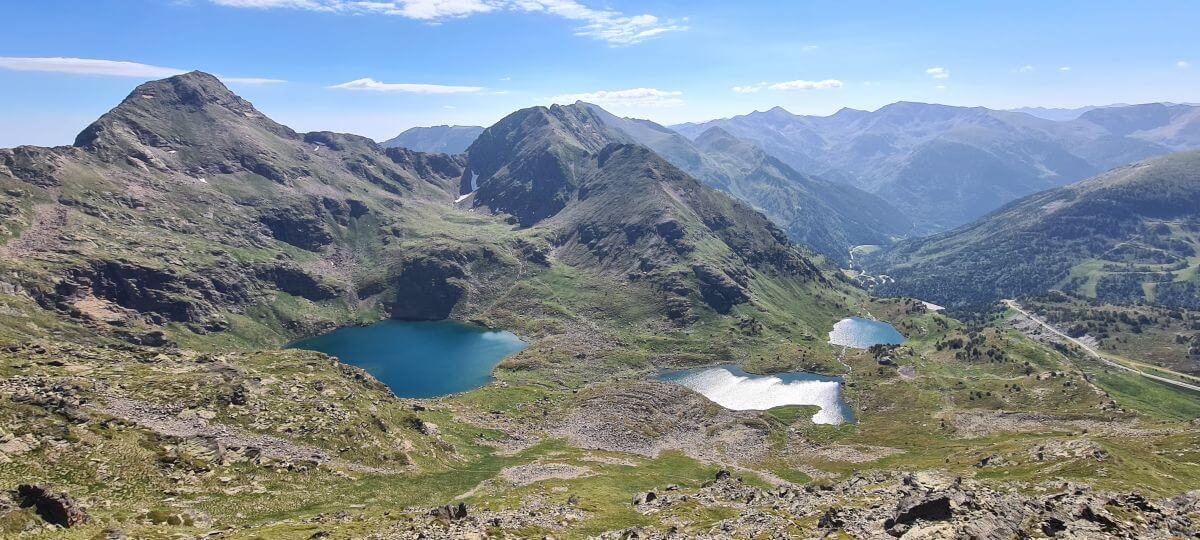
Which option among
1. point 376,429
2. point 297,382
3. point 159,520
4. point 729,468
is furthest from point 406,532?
point 729,468

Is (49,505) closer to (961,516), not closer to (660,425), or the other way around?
(961,516)

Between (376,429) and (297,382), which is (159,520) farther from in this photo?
(297,382)

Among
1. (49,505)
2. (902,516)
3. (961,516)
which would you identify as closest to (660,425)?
(902,516)

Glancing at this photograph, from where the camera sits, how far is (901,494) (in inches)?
2881

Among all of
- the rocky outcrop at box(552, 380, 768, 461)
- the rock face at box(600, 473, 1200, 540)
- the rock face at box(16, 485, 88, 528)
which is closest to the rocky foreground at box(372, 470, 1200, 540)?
the rock face at box(600, 473, 1200, 540)

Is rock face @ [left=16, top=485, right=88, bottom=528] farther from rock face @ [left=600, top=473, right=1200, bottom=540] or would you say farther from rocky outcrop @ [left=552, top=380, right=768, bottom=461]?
rocky outcrop @ [left=552, top=380, right=768, bottom=461]

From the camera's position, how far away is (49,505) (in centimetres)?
5528

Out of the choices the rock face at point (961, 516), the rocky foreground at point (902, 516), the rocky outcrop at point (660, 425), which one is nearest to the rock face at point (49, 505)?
the rocky foreground at point (902, 516)

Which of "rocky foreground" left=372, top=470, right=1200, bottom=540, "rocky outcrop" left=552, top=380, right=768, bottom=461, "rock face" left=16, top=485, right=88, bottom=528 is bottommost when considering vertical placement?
"rocky outcrop" left=552, top=380, right=768, bottom=461

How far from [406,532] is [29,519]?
33074 mm

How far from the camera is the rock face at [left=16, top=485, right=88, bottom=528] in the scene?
54.5 metres

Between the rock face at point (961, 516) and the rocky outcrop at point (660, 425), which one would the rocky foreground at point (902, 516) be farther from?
the rocky outcrop at point (660, 425)

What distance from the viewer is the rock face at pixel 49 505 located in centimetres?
5447

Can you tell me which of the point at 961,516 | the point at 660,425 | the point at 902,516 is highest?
the point at 961,516
